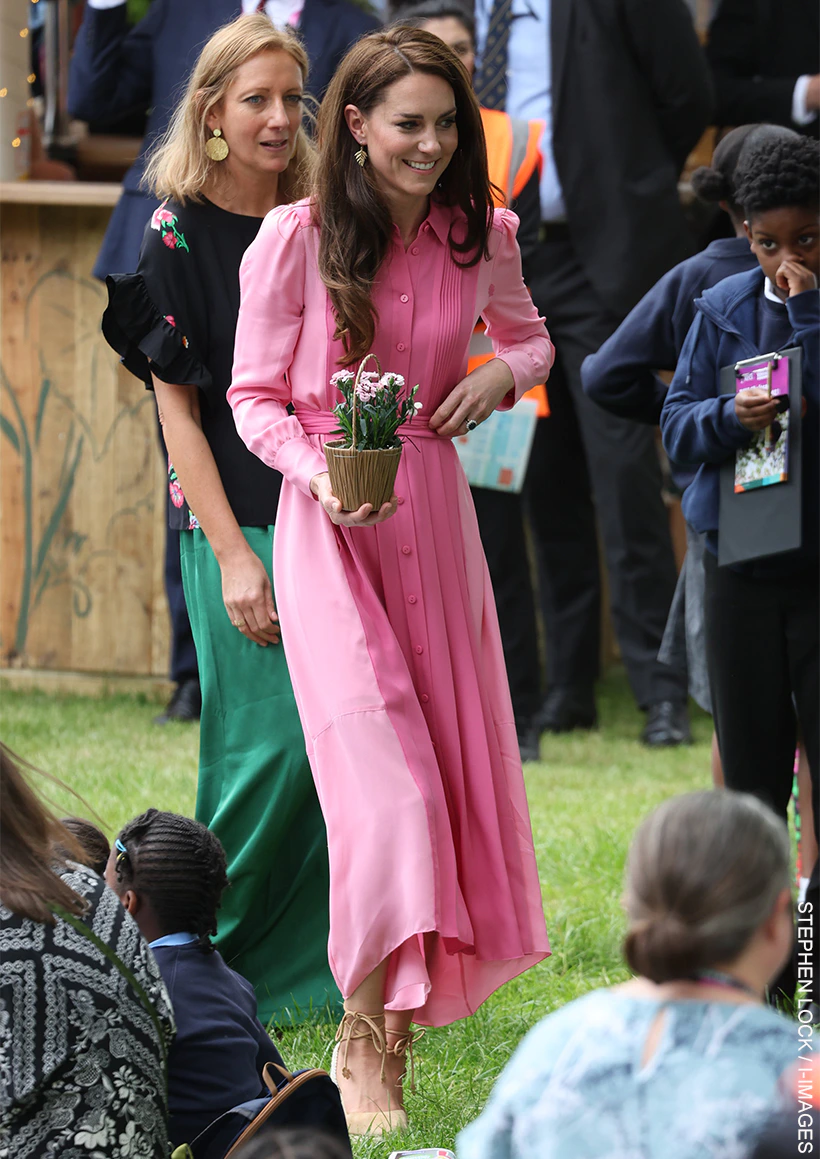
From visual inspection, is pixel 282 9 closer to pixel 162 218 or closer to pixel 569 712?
pixel 162 218

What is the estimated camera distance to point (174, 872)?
3031 millimetres

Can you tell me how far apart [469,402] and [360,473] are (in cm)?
41

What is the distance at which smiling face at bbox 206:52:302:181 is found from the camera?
12.5 ft

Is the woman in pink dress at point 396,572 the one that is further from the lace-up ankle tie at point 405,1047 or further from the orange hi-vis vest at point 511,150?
the orange hi-vis vest at point 511,150

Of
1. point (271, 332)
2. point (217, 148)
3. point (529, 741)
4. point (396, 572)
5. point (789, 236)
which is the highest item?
point (217, 148)

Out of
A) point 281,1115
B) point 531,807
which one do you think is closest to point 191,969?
point 281,1115

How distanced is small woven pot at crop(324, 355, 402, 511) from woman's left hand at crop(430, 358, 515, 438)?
0.28 m

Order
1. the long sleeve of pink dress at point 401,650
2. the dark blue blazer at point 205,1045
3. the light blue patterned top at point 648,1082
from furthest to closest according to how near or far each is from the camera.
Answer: the long sleeve of pink dress at point 401,650, the dark blue blazer at point 205,1045, the light blue patterned top at point 648,1082

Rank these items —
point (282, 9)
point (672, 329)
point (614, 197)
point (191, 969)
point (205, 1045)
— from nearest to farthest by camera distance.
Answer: point (205, 1045) → point (191, 969) → point (672, 329) → point (282, 9) → point (614, 197)

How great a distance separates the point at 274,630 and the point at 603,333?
330cm

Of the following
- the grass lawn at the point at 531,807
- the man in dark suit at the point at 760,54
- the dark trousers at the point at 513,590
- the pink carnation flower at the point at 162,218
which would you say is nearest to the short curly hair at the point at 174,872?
the grass lawn at the point at 531,807

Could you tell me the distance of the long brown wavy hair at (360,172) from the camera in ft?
10.6

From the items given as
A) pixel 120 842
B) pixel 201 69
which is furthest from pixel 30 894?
pixel 201 69

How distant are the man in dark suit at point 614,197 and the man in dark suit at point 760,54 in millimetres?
798
